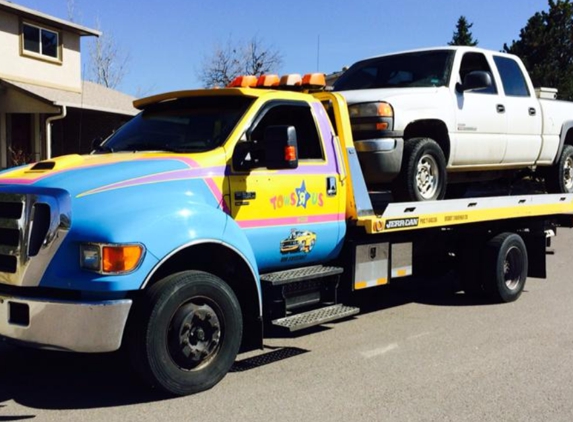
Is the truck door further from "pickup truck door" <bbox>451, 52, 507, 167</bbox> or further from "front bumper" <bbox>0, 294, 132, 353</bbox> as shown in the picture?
"pickup truck door" <bbox>451, 52, 507, 167</bbox>

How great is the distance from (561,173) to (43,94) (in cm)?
1598

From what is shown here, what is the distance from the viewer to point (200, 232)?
4.79 meters

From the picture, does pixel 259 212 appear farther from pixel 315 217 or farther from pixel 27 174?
pixel 27 174

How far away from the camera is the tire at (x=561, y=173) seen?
31.7 feet

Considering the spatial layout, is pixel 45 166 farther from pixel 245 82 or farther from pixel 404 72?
pixel 404 72

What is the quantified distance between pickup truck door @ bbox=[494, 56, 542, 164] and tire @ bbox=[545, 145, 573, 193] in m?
0.71

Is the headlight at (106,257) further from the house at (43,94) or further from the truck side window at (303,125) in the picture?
the house at (43,94)

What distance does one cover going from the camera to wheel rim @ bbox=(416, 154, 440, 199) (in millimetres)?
7303

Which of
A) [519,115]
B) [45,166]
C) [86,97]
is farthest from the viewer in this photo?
[86,97]

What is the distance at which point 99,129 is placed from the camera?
78.4ft

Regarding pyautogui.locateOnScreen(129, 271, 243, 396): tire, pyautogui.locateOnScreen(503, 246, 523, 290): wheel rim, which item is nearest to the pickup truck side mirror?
pyautogui.locateOnScreen(503, 246, 523, 290): wheel rim

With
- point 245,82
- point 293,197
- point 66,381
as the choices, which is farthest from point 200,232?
point 245,82

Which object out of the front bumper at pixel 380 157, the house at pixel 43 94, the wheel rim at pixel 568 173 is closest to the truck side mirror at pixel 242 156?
the front bumper at pixel 380 157

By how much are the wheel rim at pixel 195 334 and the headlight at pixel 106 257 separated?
574mm
